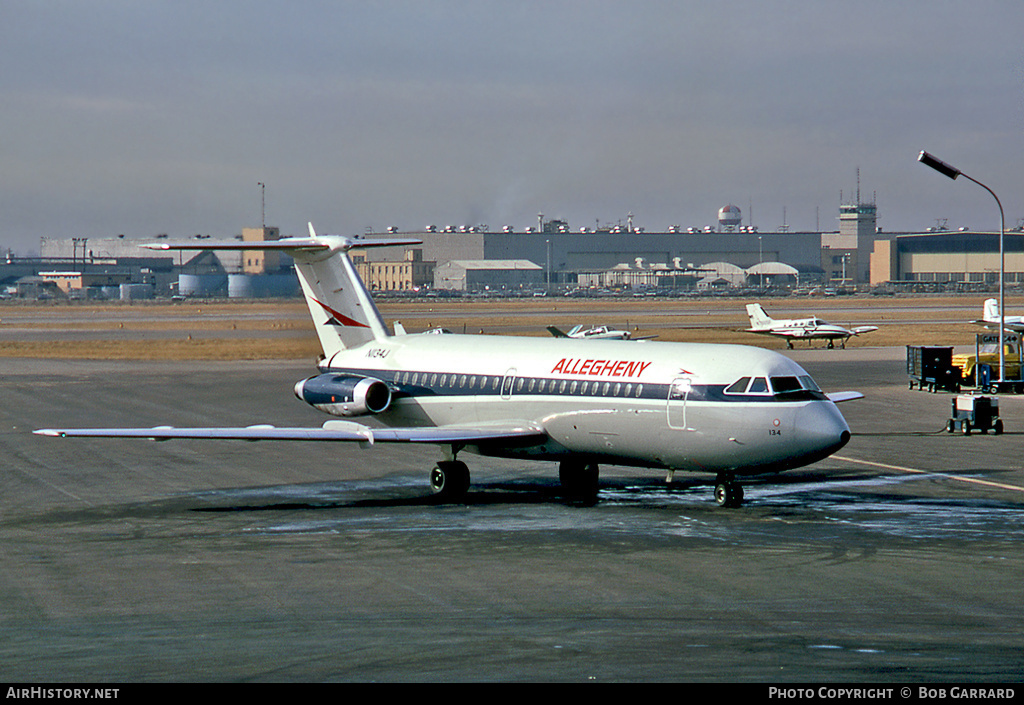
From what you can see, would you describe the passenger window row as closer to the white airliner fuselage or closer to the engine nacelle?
the white airliner fuselage

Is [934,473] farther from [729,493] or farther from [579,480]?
[579,480]

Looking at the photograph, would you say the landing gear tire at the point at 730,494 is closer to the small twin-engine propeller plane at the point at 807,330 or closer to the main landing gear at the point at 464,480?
the main landing gear at the point at 464,480

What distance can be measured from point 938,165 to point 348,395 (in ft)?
82.3

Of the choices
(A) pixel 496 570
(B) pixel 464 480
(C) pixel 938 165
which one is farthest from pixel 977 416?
(A) pixel 496 570

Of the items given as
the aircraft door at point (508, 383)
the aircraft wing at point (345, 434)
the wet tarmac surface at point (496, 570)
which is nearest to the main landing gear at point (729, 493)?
the wet tarmac surface at point (496, 570)

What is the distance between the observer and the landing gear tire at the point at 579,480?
92.9 feet

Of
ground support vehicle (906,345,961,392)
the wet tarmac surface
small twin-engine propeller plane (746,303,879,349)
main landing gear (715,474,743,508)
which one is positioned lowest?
the wet tarmac surface

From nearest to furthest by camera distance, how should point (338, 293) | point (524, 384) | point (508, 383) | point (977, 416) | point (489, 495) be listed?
point (524, 384) < point (508, 383) < point (489, 495) < point (338, 293) < point (977, 416)

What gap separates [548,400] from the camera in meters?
28.1

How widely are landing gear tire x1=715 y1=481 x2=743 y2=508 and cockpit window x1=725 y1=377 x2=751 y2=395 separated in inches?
93.1

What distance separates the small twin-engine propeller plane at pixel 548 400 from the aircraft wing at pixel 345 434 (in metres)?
0.04

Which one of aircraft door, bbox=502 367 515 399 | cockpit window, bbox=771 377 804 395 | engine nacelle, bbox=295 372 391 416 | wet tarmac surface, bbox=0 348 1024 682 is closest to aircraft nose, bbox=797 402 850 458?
cockpit window, bbox=771 377 804 395

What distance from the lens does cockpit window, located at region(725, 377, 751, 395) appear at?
25.4 metres

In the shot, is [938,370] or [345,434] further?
[938,370]
